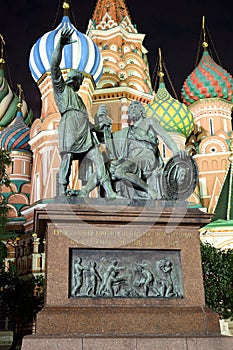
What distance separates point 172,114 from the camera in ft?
104

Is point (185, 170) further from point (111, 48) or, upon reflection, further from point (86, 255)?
point (111, 48)

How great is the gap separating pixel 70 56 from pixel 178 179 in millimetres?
20703

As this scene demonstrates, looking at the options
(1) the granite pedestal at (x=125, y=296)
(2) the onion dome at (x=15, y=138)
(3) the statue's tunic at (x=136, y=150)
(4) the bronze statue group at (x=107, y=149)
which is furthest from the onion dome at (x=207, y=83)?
(1) the granite pedestal at (x=125, y=296)

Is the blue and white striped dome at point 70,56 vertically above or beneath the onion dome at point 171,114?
above

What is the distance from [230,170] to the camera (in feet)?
87.6

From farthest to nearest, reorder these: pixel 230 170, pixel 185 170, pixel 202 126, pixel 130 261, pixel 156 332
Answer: pixel 202 126 → pixel 230 170 → pixel 185 170 → pixel 130 261 → pixel 156 332

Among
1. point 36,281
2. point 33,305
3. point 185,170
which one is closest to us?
point 185,170

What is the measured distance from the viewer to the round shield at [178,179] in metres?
8.45

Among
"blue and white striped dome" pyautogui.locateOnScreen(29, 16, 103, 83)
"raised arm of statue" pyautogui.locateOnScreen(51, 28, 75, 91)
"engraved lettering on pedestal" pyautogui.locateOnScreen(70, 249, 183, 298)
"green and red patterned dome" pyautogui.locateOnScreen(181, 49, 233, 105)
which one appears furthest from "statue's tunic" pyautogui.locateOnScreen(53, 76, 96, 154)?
"green and red patterned dome" pyautogui.locateOnScreen(181, 49, 233, 105)

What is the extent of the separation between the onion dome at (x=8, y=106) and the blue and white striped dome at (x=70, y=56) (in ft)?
32.6

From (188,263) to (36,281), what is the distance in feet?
36.9

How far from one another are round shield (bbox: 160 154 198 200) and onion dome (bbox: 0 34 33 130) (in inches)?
1224

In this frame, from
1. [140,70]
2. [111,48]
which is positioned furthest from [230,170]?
[111,48]

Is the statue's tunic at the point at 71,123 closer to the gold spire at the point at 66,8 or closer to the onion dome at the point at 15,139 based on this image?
the onion dome at the point at 15,139
